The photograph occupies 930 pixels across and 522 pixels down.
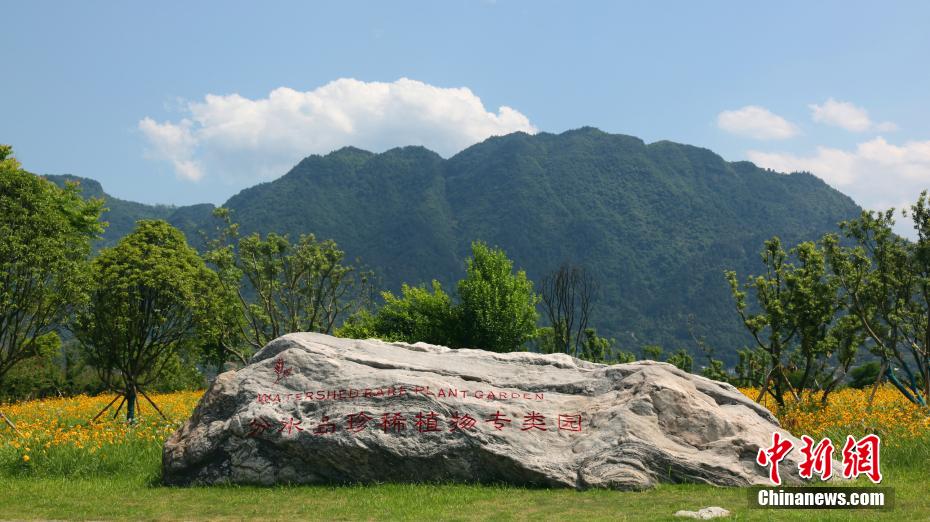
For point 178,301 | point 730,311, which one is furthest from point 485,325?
point 730,311

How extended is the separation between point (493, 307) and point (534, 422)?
15.2 m

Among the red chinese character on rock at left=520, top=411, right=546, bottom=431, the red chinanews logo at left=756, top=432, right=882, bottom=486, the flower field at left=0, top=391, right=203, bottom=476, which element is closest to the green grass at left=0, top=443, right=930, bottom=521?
the red chinanews logo at left=756, top=432, right=882, bottom=486

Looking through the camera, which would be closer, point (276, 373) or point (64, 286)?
point (276, 373)

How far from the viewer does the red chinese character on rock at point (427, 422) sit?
497 inches

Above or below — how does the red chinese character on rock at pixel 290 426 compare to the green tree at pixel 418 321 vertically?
below

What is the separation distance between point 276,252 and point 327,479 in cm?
1670

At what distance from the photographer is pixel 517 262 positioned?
418ft

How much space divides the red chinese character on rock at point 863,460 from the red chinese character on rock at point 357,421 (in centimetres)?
818

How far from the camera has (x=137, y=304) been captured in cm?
1875

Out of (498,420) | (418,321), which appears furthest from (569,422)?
(418,321)

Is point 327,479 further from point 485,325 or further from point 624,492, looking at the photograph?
point 485,325

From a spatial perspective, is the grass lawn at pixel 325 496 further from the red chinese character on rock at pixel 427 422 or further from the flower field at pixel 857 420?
the red chinese character on rock at pixel 427 422

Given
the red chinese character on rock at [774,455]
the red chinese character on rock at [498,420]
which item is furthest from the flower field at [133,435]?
the red chinese character on rock at [498,420]

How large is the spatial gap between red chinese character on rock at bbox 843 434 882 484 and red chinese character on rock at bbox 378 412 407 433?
7.49 metres
